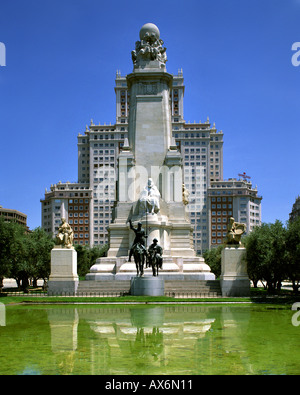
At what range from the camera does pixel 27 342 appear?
12.7 metres

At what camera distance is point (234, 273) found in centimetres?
3475

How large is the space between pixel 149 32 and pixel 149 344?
129ft

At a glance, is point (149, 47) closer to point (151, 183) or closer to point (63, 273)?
point (151, 183)

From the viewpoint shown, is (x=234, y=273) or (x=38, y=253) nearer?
(x=234, y=273)

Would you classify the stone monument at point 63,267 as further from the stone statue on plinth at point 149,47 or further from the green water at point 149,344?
the stone statue on plinth at point 149,47

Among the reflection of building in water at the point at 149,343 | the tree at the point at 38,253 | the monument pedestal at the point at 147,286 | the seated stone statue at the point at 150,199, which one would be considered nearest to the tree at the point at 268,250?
the seated stone statue at the point at 150,199

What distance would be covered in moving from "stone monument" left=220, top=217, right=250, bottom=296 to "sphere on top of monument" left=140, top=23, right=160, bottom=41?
822 inches

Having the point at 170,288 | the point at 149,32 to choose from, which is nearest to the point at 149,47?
the point at 149,32

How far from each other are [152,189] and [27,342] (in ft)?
97.4

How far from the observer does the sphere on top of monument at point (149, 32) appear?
46.6 metres

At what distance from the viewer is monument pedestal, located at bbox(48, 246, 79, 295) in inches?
1400

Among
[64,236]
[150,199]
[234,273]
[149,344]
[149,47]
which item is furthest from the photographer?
[149,47]
